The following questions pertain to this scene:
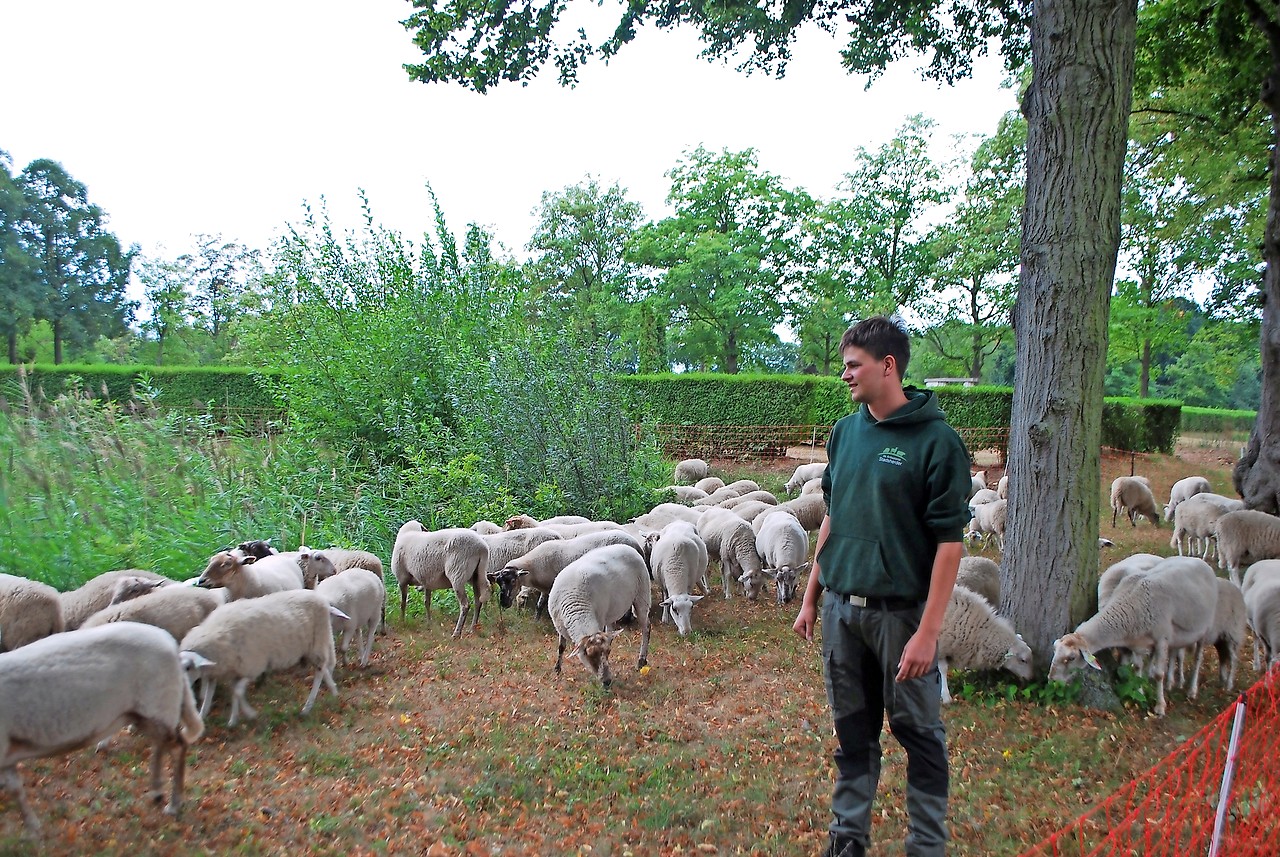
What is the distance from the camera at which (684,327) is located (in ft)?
119

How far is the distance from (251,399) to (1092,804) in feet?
94.8

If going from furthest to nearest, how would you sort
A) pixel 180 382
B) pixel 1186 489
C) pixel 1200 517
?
1. pixel 180 382
2. pixel 1186 489
3. pixel 1200 517

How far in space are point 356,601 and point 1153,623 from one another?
5.98 meters

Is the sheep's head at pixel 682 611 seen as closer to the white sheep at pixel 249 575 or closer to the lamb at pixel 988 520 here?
the white sheep at pixel 249 575

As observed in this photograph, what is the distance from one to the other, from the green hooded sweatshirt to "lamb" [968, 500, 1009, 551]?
7.92 metres

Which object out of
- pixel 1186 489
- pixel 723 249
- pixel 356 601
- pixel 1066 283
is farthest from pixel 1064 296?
pixel 723 249

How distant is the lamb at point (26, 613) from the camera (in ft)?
15.2

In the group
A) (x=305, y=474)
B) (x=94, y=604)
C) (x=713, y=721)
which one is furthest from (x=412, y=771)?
(x=305, y=474)

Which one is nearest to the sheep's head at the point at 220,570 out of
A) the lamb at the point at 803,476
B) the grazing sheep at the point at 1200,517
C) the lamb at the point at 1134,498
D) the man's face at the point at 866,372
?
the man's face at the point at 866,372

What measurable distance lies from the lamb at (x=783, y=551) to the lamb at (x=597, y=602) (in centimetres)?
219

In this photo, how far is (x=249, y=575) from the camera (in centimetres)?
570

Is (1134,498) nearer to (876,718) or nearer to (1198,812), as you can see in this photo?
(1198,812)

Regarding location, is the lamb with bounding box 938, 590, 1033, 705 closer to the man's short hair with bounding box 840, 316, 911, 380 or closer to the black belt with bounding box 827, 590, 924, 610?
the black belt with bounding box 827, 590, 924, 610

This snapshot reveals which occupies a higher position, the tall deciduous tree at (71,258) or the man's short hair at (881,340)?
the tall deciduous tree at (71,258)
